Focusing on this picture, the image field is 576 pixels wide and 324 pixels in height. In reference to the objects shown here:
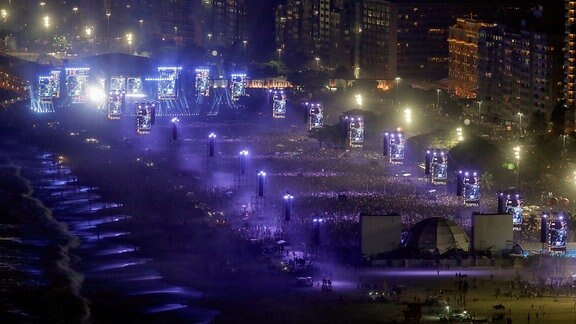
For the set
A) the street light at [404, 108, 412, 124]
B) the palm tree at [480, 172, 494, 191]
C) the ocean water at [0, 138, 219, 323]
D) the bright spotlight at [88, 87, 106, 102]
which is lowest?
the ocean water at [0, 138, 219, 323]

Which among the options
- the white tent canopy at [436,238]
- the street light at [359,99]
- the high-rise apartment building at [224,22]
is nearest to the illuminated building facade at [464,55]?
the street light at [359,99]

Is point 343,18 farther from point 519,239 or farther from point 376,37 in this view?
point 519,239

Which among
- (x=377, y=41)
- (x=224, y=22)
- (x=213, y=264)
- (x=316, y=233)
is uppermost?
(x=224, y=22)

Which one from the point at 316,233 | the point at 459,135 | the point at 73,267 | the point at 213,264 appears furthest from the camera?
the point at 459,135

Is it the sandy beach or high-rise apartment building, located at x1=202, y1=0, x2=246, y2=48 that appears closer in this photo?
the sandy beach

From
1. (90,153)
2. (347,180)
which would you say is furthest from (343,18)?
(347,180)

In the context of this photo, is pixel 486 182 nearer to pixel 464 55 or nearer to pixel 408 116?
pixel 408 116

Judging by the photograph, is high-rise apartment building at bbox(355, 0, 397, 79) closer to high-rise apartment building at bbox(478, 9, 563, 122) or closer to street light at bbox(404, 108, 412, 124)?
high-rise apartment building at bbox(478, 9, 563, 122)

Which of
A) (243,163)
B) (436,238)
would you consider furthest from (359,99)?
(436,238)

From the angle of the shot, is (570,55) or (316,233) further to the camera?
(570,55)

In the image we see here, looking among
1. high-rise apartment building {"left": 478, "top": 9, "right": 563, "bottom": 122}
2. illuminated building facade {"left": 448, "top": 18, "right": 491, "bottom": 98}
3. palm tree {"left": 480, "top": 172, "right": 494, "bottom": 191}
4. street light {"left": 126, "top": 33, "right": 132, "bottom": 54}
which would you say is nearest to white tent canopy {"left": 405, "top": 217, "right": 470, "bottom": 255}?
palm tree {"left": 480, "top": 172, "right": 494, "bottom": 191}
